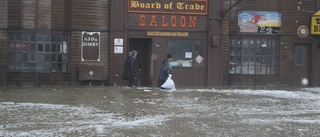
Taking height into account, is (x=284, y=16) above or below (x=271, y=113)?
above

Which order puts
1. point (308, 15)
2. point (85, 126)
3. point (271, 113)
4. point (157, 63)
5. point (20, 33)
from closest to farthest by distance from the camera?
point (85, 126)
point (271, 113)
point (20, 33)
point (157, 63)
point (308, 15)

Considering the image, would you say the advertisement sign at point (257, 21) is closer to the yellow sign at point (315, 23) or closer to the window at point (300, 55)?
the yellow sign at point (315, 23)

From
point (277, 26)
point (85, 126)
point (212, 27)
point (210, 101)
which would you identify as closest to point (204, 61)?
point (212, 27)

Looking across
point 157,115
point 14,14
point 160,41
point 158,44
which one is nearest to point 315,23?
point 160,41

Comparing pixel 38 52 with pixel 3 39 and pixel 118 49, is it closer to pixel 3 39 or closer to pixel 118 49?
pixel 3 39

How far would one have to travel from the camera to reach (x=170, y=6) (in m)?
20.2

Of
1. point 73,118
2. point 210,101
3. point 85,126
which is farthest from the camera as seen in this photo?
point 210,101

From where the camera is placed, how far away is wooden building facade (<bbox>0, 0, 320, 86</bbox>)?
751 inches

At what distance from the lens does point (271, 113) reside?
1155 cm

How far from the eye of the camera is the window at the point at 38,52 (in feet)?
62.4

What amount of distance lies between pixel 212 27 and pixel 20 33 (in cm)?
816

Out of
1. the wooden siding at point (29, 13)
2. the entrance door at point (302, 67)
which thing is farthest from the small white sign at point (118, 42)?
the entrance door at point (302, 67)

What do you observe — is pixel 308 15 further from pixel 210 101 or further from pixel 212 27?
pixel 210 101

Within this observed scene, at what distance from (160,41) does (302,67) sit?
6.89 m
